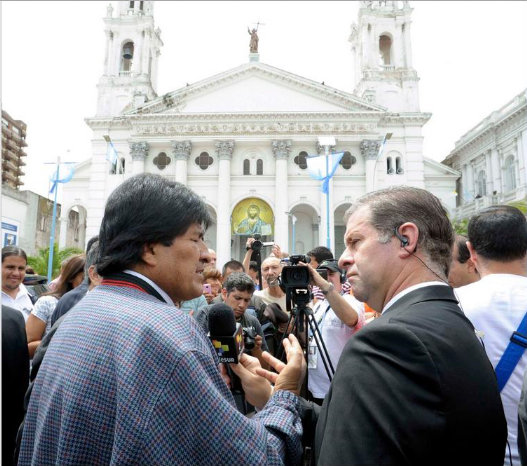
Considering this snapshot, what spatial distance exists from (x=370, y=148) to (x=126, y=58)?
21827mm

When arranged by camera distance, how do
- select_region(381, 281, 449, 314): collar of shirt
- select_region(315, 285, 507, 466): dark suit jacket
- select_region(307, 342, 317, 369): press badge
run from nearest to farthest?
select_region(315, 285, 507, 466): dark suit jacket → select_region(381, 281, 449, 314): collar of shirt → select_region(307, 342, 317, 369): press badge

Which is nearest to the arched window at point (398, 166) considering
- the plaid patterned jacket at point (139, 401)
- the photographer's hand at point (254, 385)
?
the photographer's hand at point (254, 385)

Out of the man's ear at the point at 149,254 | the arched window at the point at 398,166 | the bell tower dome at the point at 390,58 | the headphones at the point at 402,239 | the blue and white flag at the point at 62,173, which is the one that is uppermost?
the bell tower dome at the point at 390,58

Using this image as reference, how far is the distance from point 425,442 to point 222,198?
1103 inches

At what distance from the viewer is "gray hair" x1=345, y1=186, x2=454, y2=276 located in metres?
1.59

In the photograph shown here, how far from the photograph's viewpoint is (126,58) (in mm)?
34094

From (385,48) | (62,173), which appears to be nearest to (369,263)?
(62,173)

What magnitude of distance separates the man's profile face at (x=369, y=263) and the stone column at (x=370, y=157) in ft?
91.9

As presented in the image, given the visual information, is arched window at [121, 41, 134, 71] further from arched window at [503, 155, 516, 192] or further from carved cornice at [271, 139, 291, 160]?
arched window at [503, 155, 516, 192]

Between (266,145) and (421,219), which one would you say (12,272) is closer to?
(421,219)

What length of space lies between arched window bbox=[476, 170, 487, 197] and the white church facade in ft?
6.67

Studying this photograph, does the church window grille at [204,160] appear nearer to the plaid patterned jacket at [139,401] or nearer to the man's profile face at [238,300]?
the man's profile face at [238,300]

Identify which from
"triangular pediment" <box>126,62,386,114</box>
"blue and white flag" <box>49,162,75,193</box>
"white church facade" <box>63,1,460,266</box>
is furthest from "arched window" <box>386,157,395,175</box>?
"blue and white flag" <box>49,162,75,193</box>

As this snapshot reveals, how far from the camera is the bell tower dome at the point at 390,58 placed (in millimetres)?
31734
